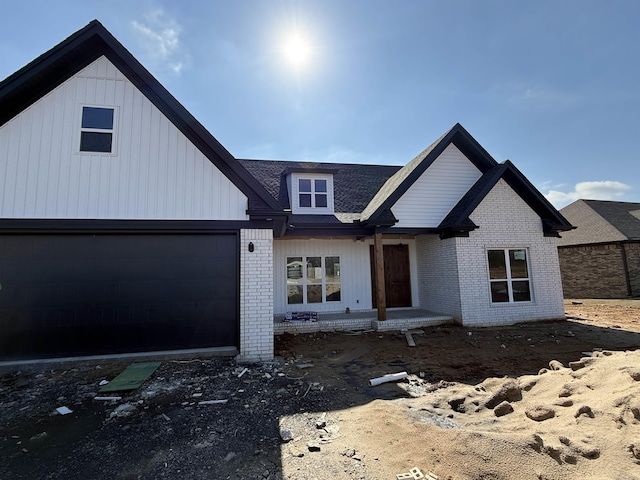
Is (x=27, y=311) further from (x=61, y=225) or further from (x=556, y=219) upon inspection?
(x=556, y=219)

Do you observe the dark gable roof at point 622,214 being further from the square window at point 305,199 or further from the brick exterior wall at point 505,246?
the square window at point 305,199

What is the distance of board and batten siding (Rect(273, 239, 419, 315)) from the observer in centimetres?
1102

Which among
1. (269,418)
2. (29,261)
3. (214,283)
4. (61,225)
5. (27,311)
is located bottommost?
(269,418)

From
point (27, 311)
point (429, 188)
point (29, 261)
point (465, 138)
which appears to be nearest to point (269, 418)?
point (27, 311)

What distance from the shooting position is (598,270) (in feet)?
57.9

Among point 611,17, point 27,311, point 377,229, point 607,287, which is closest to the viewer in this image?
point 27,311

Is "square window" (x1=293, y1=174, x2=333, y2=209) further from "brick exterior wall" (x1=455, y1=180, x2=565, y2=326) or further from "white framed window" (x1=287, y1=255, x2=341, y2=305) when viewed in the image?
"brick exterior wall" (x1=455, y1=180, x2=565, y2=326)

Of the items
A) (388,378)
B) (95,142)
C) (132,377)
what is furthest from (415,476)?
(95,142)

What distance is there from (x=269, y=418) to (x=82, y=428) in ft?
8.27

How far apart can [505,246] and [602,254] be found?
43.0 ft

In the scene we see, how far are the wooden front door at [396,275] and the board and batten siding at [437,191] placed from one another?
7.16ft

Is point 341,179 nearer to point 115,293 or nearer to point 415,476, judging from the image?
point 115,293

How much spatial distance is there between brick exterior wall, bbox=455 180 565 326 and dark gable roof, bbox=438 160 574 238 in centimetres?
23

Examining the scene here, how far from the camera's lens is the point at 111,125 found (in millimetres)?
6488
